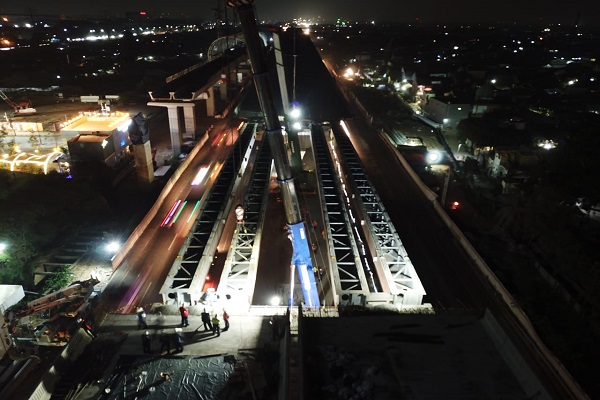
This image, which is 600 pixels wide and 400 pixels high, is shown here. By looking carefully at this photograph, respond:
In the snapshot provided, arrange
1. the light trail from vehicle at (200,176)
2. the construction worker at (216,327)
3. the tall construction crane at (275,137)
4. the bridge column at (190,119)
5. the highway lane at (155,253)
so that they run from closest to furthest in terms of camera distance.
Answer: the tall construction crane at (275,137) < the construction worker at (216,327) < the highway lane at (155,253) < the light trail from vehicle at (200,176) < the bridge column at (190,119)

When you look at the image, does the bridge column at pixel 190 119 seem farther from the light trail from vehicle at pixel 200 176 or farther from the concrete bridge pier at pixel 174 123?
the light trail from vehicle at pixel 200 176

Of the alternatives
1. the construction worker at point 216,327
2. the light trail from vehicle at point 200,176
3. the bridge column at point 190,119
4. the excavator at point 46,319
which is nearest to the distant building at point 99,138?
the bridge column at point 190,119

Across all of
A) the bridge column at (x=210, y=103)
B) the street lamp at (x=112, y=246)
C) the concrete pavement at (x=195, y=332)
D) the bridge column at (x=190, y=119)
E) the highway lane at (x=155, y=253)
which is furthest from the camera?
the bridge column at (x=210, y=103)

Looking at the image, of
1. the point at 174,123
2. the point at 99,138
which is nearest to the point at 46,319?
the point at 99,138

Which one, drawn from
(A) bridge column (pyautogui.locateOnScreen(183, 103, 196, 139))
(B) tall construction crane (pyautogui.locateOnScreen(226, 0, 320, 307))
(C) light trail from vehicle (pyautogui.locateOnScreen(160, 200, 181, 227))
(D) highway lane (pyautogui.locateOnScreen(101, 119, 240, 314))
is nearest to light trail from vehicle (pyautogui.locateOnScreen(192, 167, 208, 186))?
(D) highway lane (pyautogui.locateOnScreen(101, 119, 240, 314))

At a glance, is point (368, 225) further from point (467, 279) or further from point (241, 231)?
point (241, 231)

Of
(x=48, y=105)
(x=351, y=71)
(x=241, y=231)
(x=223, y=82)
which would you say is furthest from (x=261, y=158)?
(x=351, y=71)

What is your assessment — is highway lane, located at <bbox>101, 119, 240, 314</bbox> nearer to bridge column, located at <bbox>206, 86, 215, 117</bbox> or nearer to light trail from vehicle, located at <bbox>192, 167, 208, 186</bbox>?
light trail from vehicle, located at <bbox>192, 167, 208, 186</bbox>

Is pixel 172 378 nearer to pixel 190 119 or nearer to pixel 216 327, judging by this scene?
pixel 216 327
